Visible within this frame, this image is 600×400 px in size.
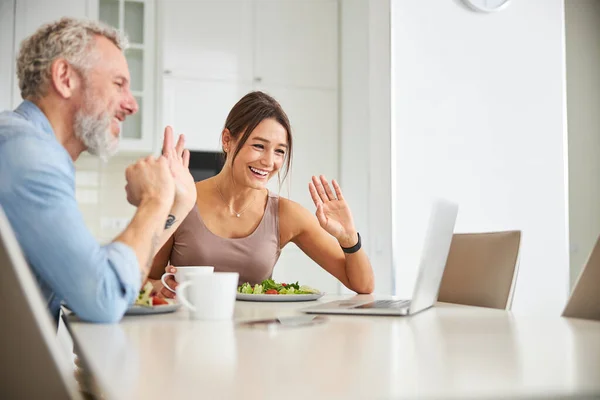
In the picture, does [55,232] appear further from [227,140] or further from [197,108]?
[197,108]

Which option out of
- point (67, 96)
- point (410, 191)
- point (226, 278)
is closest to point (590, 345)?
point (226, 278)

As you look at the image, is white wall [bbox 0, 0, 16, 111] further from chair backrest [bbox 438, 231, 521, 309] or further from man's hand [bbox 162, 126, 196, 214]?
chair backrest [bbox 438, 231, 521, 309]

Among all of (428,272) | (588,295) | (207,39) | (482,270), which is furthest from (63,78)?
(207,39)

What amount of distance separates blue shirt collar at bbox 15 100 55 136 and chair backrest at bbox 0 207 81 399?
0.72 metres

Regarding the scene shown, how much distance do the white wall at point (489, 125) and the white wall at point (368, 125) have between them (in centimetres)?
8

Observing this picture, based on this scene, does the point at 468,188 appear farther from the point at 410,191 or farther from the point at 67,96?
the point at 67,96

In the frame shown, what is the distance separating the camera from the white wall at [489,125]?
3.49 meters

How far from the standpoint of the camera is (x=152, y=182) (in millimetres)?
1257

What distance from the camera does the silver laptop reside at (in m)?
1.24

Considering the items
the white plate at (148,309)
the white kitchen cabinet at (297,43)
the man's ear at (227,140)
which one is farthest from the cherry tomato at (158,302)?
the white kitchen cabinet at (297,43)

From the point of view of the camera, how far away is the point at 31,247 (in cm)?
103

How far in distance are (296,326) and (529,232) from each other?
2935 millimetres

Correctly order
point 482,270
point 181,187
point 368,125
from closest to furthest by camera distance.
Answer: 1. point 181,187
2. point 482,270
3. point 368,125

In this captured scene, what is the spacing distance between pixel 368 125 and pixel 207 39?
1.15 m
